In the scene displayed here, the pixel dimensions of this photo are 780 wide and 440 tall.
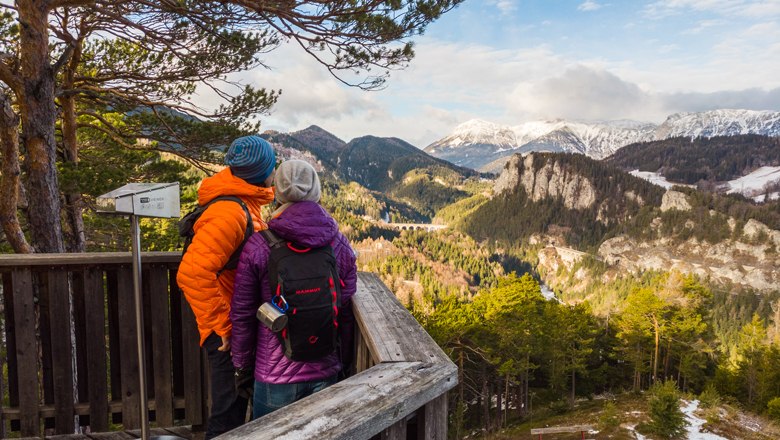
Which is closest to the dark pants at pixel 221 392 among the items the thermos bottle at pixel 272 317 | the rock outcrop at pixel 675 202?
the thermos bottle at pixel 272 317

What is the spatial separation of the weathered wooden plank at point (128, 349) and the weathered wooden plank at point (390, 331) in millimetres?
1405

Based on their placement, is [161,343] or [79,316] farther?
[161,343]

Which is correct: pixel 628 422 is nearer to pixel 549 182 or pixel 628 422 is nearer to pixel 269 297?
pixel 269 297

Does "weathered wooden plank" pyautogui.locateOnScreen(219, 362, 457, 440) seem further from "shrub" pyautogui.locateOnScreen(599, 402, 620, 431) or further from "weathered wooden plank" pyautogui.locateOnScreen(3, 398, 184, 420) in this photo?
"shrub" pyautogui.locateOnScreen(599, 402, 620, 431)

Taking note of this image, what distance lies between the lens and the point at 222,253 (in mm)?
2234

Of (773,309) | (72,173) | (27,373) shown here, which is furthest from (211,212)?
(773,309)

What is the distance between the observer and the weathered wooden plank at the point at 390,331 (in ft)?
6.04

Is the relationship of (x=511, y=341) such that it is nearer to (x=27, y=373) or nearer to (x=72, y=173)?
(x=72, y=173)

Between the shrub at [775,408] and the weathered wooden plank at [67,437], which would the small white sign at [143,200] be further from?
the shrub at [775,408]

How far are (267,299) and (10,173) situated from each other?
518 centimetres

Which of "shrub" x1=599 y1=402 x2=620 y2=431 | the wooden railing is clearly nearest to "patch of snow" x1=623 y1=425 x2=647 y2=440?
"shrub" x1=599 y1=402 x2=620 y2=431

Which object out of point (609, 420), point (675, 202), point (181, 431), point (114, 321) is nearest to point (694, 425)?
point (609, 420)

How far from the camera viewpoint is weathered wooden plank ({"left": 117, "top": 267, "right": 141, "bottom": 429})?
289 cm

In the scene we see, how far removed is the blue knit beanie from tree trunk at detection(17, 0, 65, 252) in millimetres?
4499
